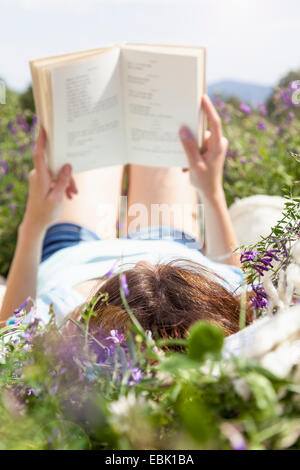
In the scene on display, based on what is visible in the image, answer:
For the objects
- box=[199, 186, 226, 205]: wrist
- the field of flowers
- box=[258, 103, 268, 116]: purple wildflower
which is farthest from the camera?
box=[258, 103, 268, 116]: purple wildflower

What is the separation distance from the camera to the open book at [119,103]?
1.33 m

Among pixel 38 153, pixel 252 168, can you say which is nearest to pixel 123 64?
pixel 38 153

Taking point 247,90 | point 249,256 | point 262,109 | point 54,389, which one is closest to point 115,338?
point 54,389

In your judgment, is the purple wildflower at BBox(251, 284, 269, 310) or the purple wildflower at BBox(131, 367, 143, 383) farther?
the purple wildflower at BBox(251, 284, 269, 310)

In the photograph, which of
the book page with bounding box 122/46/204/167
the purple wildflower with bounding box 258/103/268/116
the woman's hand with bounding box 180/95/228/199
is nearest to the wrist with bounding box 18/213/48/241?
the book page with bounding box 122/46/204/167

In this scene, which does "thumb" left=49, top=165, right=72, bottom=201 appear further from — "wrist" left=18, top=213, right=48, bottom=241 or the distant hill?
the distant hill

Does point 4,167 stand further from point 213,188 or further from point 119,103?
point 213,188

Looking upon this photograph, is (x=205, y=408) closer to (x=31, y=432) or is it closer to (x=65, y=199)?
(x=31, y=432)

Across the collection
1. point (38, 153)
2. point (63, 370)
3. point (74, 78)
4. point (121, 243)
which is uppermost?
point (74, 78)

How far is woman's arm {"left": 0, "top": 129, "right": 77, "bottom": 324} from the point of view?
4.71 feet

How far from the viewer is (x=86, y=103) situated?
139 cm

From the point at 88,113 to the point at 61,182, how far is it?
8.8 inches

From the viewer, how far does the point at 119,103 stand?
4.69ft

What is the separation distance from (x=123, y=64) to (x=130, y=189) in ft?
2.07
